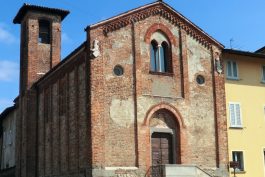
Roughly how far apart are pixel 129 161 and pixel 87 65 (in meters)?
4.85

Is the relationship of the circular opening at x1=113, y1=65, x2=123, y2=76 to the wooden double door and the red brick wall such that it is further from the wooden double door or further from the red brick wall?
the wooden double door

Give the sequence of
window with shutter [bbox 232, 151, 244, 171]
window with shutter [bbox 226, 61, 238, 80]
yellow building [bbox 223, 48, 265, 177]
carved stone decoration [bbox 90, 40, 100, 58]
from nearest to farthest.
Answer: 1. carved stone decoration [bbox 90, 40, 100, 58]
2. window with shutter [bbox 232, 151, 244, 171]
3. yellow building [bbox 223, 48, 265, 177]
4. window with shutter [bbox 226, 61, 238, 80]

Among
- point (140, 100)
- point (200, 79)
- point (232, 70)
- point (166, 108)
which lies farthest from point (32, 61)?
point (232, 70)

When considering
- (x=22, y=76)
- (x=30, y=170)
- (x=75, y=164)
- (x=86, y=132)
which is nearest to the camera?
(x=86, y=132)

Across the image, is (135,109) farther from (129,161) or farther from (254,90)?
(254,90)

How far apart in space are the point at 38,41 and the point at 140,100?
12544 millimetres

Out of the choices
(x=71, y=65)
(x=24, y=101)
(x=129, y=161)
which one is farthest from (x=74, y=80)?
(x=24, y=101)

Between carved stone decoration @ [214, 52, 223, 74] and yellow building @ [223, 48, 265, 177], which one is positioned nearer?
carved stone decoration @ [214, 52, 223, 74]

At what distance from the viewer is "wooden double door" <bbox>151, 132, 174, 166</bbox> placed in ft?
72.7

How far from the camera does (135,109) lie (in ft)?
71.4

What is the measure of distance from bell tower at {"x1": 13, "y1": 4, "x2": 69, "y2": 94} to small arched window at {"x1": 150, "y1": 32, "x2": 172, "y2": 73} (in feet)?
34.6

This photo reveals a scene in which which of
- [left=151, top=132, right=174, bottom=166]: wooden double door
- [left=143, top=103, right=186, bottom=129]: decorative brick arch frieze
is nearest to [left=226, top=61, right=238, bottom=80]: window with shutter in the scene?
[left=143, top=103, right=186, bottom=129]: decorative brick arch frieze

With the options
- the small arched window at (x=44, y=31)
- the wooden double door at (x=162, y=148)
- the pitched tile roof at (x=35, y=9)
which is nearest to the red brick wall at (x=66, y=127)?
the wooden double door at (x=162, y=148)

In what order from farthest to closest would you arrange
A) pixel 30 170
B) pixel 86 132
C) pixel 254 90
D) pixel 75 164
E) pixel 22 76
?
pixel 22 76 → pixel 30 170 → pixel 254 90 → pixel 75 164 → pixel 86 132
